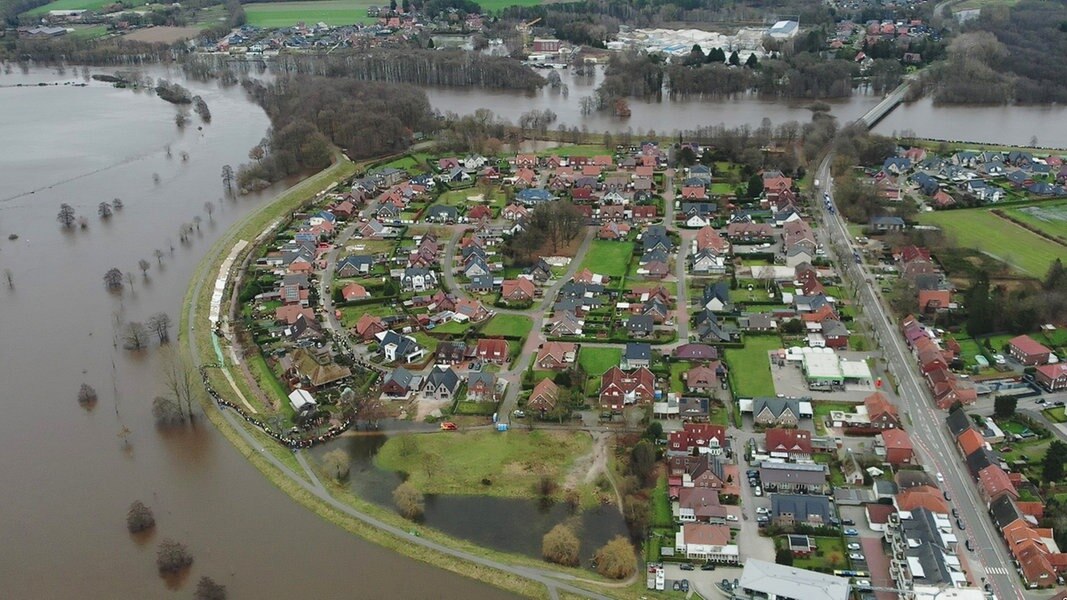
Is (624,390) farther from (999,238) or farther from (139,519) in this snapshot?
A: (999,238)

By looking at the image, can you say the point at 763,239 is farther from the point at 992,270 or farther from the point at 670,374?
the point at 670,374

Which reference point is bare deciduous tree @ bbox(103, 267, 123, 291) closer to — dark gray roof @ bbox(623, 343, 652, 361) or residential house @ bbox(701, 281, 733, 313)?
dark gray roof @ bbox(623, 343, 652, 361)

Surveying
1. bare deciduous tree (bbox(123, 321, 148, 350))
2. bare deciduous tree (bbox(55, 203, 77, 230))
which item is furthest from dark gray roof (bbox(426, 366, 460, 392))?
bare deciduous tree (bbox(55, 203, 77, 230))

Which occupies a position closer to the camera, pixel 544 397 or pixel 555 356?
pixel 544 397

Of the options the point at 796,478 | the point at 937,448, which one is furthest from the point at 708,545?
the point at 937,448

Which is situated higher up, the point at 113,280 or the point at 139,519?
the point at 113,280

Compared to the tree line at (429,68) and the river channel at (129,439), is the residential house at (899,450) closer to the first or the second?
the river channel at (129,439)

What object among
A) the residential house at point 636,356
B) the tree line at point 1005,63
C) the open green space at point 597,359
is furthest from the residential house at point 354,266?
the tree line at point 1005,63
